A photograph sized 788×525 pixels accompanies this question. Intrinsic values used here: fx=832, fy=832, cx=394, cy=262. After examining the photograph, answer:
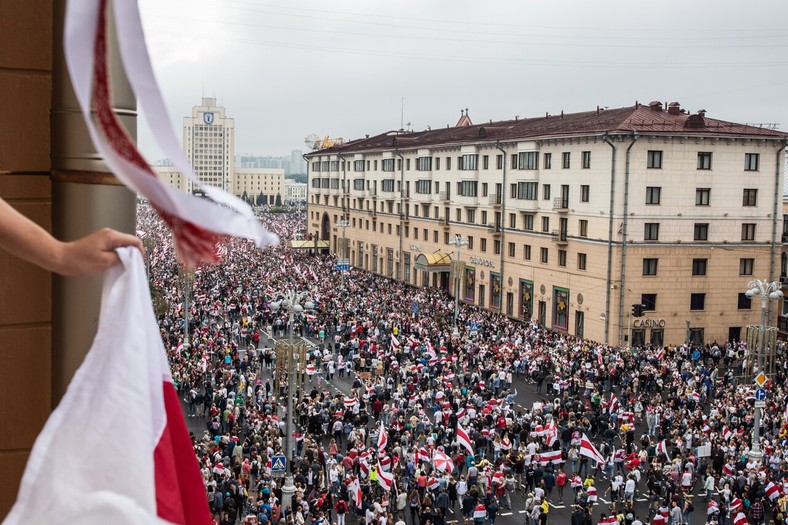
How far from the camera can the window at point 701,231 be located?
4981 centimetres

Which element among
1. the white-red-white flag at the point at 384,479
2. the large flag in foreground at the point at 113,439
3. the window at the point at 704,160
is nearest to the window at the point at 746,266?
the window at the point at 704,160

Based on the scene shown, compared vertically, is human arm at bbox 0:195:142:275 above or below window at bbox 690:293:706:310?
above

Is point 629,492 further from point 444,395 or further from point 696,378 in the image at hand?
point 696,378

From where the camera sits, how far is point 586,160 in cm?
5091

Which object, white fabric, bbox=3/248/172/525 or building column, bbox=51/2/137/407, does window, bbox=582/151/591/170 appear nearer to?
building column, bbox=51/2/137/407

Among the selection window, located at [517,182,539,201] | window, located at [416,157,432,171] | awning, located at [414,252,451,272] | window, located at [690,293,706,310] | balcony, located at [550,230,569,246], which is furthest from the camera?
window, located at [416,157,432,171]

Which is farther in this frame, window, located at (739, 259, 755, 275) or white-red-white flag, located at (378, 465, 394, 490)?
window, located at (739, 259, 755, 275)

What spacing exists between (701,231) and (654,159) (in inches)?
214

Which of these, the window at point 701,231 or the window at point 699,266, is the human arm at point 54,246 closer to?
the window at point 699,266

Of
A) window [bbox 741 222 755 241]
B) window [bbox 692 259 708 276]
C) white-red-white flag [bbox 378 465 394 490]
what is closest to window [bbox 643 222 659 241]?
window [bbox 692 259 708 276]

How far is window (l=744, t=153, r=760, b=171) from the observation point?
50438mm

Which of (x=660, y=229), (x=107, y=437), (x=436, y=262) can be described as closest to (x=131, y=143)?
(x=107, y=437)

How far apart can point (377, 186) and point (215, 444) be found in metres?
60.3

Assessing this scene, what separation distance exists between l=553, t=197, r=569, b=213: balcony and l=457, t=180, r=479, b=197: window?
11673 millimetres
